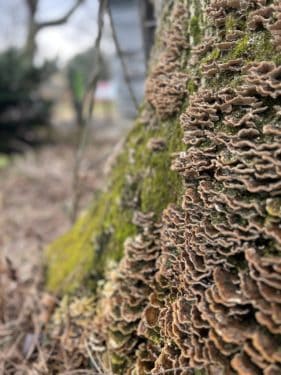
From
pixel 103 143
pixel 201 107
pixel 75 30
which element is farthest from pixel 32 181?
pixel 75 30

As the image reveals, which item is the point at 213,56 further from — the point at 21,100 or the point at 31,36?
the point at 21,100

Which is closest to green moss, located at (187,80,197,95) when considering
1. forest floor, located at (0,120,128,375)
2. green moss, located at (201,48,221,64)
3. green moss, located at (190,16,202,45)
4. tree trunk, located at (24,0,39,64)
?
green moss, located at (201,48,221,64)

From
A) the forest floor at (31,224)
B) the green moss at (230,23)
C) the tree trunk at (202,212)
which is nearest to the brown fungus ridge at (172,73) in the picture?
the tree trunk at (202,212)

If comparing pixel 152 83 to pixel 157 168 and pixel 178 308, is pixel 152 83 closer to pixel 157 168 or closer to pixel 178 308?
pixel 157 168

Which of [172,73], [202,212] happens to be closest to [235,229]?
[202,212]

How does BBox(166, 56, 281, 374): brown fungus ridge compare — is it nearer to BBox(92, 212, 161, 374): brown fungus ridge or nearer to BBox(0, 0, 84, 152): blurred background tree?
BBox(92, 212, 161, 374): brown fungus ridge

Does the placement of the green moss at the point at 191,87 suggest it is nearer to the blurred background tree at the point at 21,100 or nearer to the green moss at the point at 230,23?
the green moss at the point at 230,23
